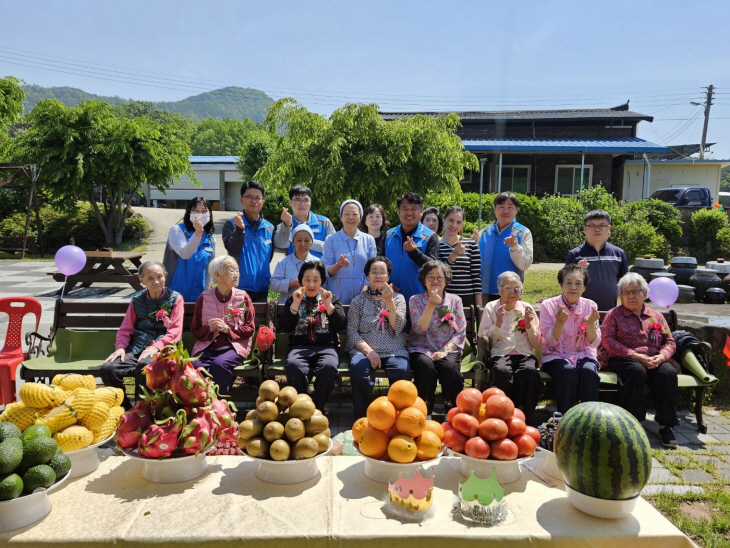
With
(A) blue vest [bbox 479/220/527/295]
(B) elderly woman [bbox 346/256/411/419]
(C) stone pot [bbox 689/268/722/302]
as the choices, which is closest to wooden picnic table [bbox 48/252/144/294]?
(B) elderly woman [bbox 346/256/411/419]

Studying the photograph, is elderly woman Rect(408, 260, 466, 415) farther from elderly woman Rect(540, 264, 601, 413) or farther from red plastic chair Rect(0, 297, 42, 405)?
red plastic chair Rect(0, 297, 42, 405)

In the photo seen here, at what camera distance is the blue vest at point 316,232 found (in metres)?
5.62

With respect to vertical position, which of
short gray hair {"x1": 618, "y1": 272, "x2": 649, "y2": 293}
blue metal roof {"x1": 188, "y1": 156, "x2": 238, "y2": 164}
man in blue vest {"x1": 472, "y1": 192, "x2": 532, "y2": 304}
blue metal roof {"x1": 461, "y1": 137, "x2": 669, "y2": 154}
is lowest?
short gray hair {"x1": 618, "y1": 272, "x2": 649, "y2": 293}

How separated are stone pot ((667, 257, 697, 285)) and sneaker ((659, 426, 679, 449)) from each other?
627 cm

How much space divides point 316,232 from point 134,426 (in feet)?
12.3

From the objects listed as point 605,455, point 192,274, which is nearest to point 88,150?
point 192,274

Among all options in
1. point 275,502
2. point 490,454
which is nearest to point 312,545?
point 275,502

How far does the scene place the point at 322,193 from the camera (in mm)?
11602

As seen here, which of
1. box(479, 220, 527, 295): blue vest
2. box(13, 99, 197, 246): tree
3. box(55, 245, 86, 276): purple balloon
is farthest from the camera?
box(13, 99, 197, 246): tree

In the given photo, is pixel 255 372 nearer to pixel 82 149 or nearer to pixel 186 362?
pixel 186 362

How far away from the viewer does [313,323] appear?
185 inches

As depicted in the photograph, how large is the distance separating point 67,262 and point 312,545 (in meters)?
6.20

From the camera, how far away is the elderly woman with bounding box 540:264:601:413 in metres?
4.43

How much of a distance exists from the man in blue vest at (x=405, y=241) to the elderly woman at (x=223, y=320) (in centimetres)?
158
